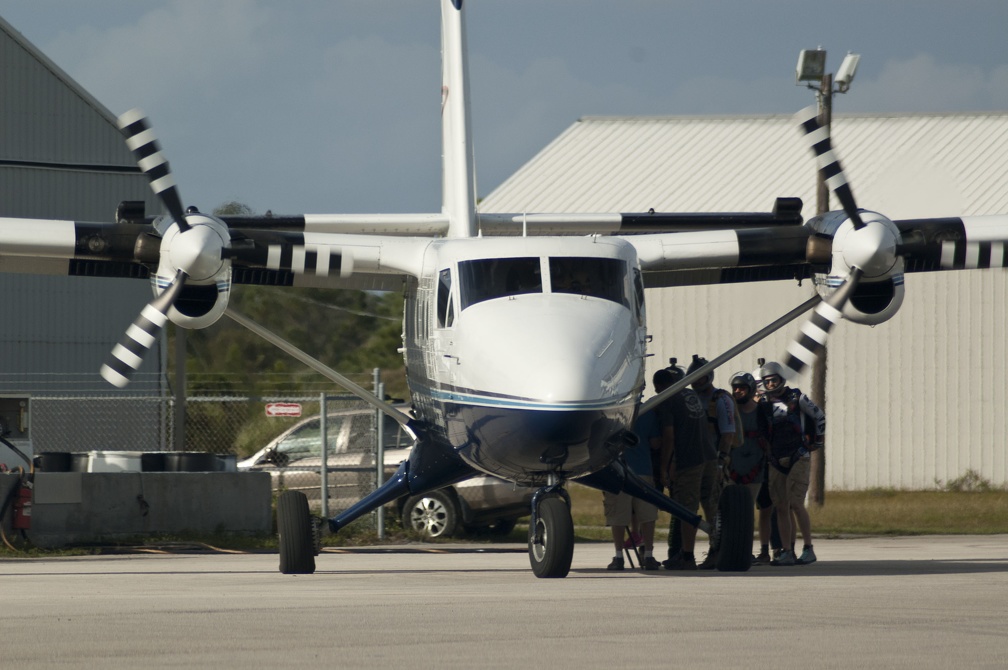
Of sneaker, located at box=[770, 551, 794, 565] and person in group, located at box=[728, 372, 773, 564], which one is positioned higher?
person in group, located at box=[728, 372, 773, 564]

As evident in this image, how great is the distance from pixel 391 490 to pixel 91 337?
48.9ft

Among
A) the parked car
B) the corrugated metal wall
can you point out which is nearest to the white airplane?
the parked car

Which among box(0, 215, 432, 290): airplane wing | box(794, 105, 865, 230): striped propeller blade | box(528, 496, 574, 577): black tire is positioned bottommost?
box(528, 496, 574, 577): black tire

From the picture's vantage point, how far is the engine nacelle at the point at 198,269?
44.3 feet

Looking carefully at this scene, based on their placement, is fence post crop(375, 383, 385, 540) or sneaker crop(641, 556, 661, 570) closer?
sneaker crop(641, 556, 661, 570)

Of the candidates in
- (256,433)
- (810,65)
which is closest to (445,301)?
(810,65)

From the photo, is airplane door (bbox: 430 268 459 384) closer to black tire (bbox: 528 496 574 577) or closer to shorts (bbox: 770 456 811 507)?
black tire (bbox: 528 496 574 577)

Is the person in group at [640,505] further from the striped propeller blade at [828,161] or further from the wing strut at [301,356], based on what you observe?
the striped propeller blade at [828,161]

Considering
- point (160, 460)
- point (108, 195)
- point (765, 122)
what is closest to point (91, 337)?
point (108, 195)

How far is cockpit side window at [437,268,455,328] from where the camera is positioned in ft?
41.7

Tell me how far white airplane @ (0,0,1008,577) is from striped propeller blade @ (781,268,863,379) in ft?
0.06

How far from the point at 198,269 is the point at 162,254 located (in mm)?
522

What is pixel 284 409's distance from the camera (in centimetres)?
2036

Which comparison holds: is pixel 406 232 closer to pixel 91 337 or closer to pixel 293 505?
pixel 293 505
